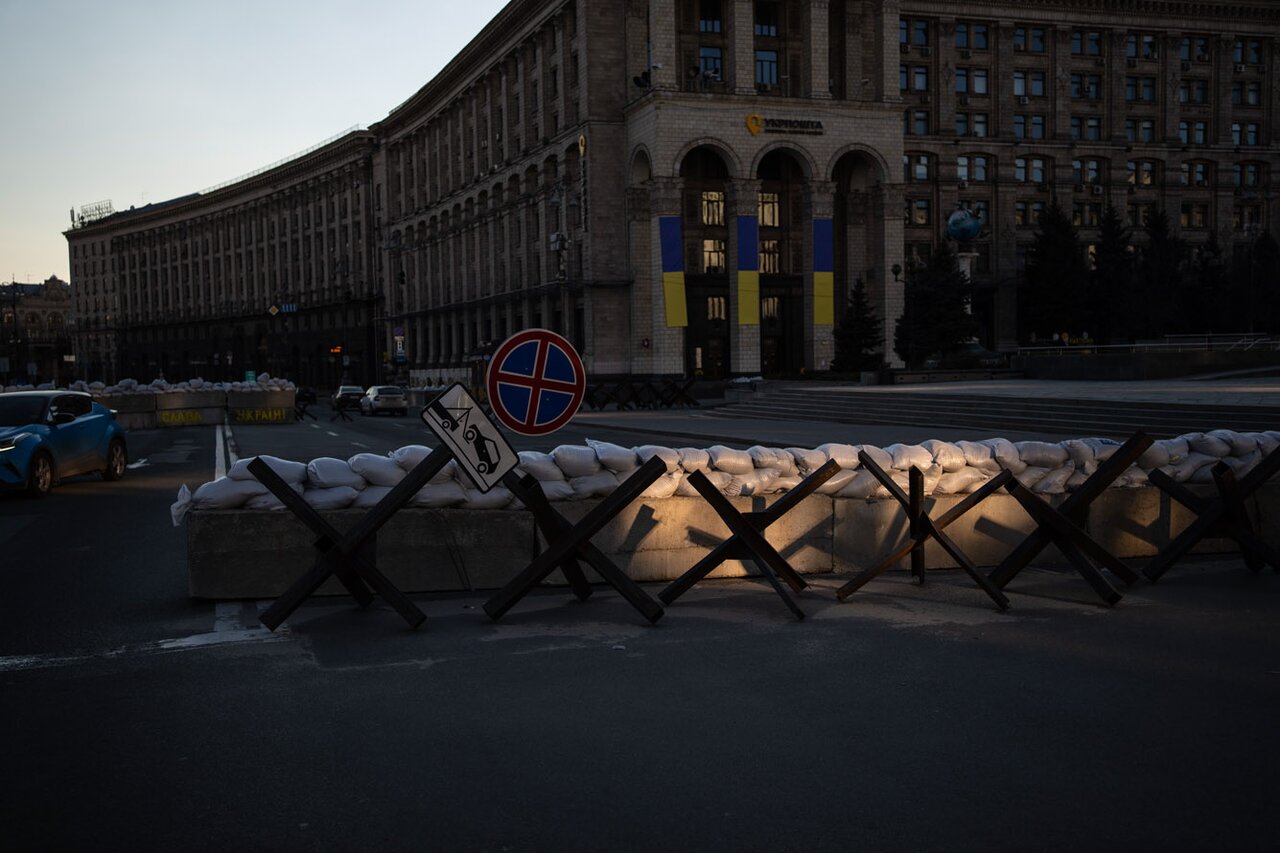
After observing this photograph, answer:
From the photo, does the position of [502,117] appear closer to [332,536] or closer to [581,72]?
[581,72]

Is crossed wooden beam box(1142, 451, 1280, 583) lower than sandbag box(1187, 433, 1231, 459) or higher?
lower

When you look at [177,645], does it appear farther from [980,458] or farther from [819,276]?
[819,276]

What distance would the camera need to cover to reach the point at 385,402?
179 feet

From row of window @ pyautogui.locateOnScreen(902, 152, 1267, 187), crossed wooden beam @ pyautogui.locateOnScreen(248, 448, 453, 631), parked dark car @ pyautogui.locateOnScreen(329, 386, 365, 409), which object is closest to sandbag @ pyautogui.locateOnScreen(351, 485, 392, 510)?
crossed wooden beam @ pyautogui.locateOnScreen(248, 448, 453, 631)

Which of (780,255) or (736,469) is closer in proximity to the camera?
(736,469)

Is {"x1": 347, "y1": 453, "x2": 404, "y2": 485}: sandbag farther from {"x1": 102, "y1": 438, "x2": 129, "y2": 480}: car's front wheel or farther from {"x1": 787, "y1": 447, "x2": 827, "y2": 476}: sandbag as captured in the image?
{"x1": 102, "y1": 438, "x2": 129, "y2": 480}: car's front wheel

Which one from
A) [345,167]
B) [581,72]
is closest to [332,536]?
[581,72]

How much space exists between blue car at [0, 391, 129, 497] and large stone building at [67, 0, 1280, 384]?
4626 cm

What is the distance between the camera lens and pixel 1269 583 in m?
9.16

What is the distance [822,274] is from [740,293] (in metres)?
5.40

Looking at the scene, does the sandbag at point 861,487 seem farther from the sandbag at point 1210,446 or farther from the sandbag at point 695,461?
the sandbag at point 1210,446

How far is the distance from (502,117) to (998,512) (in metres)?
79.0

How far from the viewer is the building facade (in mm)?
137750

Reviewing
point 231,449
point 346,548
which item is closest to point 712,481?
point 346,548
